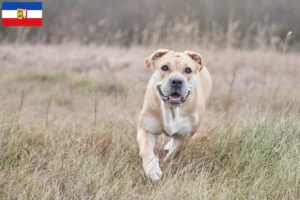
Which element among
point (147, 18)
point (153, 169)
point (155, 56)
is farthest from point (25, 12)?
point (147, 18)

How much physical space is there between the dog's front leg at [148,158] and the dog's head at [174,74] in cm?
36

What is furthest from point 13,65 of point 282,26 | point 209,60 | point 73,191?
point 282,26

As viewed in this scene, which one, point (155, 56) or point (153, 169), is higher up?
point (155, 56)

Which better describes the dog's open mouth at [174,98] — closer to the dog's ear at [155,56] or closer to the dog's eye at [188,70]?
the dog's eye at [188,70]

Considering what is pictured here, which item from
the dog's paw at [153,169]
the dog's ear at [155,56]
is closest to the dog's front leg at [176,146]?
the dog's paw at [153,169]

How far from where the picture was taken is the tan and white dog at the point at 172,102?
14.6ft

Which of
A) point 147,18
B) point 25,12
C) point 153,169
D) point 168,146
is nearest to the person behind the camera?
point 153,169

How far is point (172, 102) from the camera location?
4.46m

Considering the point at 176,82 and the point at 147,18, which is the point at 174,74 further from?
the point at 147,18

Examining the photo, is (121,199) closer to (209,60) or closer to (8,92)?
(8,92)

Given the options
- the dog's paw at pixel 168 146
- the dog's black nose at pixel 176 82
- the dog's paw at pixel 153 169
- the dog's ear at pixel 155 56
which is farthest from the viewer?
the dog's paw at pixel 168 146

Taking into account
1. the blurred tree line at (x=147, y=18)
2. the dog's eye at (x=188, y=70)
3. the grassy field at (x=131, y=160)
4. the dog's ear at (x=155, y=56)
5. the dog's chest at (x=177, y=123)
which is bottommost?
the blurred tree line at (x=147, y=18)

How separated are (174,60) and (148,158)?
88 centimetres

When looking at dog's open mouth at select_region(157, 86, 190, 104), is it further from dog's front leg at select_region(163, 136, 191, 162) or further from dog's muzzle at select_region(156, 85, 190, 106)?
dog's front leg at select_region(163, 136, 191, 162)
